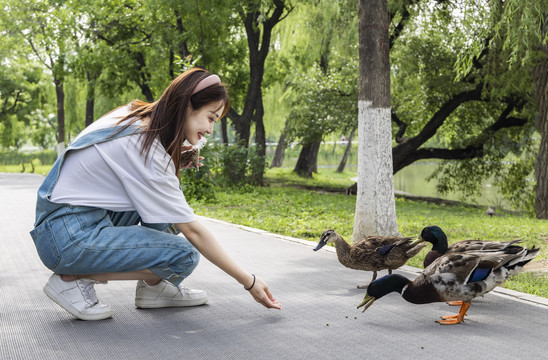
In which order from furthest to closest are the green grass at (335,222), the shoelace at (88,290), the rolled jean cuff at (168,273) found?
the green grass at (335,222)
the shoelace at (88,290)
the rolled jean cuff at (168,273)

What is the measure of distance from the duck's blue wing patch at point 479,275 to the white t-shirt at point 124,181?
2004mm

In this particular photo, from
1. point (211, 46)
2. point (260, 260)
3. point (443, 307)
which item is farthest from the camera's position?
point (211, 46)

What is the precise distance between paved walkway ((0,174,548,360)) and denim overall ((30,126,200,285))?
444mm

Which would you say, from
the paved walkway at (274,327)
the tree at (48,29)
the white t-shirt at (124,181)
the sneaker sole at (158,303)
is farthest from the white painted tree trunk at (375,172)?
the tree at (48,29)

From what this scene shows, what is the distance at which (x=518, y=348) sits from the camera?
13.1 ft

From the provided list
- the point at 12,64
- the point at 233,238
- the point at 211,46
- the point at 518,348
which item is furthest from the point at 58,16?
the point at 12,64

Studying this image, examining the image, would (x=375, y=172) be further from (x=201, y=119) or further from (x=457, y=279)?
(x=201, y=119)

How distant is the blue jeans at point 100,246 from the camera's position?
3992 mm

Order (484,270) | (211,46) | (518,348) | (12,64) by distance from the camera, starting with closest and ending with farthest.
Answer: (518,348) → (484,270) → (211,46) → (12,64)

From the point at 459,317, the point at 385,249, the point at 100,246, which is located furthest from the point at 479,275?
the point at 100,246

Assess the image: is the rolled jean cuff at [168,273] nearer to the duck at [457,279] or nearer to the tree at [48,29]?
the duck at [457,279]

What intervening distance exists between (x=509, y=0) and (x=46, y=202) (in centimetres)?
681

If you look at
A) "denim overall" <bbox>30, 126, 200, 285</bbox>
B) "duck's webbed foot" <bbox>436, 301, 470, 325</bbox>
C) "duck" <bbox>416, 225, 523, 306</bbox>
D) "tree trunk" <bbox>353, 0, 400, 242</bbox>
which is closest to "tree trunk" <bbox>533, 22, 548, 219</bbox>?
"tree trunk" <bbox>353, 0, 400, 242</bbox>

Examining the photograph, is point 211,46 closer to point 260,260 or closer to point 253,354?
point 260,260
